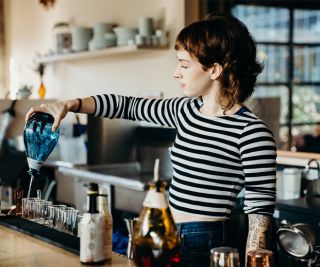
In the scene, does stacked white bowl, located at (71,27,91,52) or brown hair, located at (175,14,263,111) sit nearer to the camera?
brown hair, located at (175,14,263,111)

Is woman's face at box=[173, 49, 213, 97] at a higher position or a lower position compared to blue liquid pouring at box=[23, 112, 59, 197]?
higher

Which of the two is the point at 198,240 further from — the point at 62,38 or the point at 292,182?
the point at 62,38

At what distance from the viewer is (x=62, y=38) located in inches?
235

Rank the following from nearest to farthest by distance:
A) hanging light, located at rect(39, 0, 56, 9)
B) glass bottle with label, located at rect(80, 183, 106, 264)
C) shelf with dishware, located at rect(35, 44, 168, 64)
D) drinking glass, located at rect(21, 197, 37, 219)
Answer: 1. glass bottle with label, located at rect(80, 183, 106, 264)
2. drinking glass, located at rect(21, 197, 37, 219)
3. shelf with dishware, located at rect(35, 44, 168, 64)
4. hanging light, located at rect(39, 0, 56, 9)

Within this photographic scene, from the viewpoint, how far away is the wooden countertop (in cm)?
170

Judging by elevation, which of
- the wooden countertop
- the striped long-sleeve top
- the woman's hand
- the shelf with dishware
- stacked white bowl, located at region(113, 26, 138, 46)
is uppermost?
stacked white bowl, located at region(113, 26, 138, 46)

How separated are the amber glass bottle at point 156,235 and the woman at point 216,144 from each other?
43 cm

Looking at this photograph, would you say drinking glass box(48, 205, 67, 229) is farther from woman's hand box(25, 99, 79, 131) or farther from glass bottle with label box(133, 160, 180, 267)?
glass bottle with label box(133, 160, 180, 267)

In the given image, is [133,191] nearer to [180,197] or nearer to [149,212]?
[180,197]

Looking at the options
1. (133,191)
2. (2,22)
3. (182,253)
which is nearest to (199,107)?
(182,253)

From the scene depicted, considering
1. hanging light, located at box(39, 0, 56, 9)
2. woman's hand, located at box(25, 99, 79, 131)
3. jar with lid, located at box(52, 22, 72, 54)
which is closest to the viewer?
woman's hand, located at box(25, 99, 79, 131)

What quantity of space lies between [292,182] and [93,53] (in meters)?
2.30

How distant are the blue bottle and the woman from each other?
3cm

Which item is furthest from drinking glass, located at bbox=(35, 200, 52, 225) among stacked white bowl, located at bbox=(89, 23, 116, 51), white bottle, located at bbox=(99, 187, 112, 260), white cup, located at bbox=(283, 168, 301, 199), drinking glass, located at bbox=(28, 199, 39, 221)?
stacked white bowl, located at bbox=(89, 23, 116, 51)
